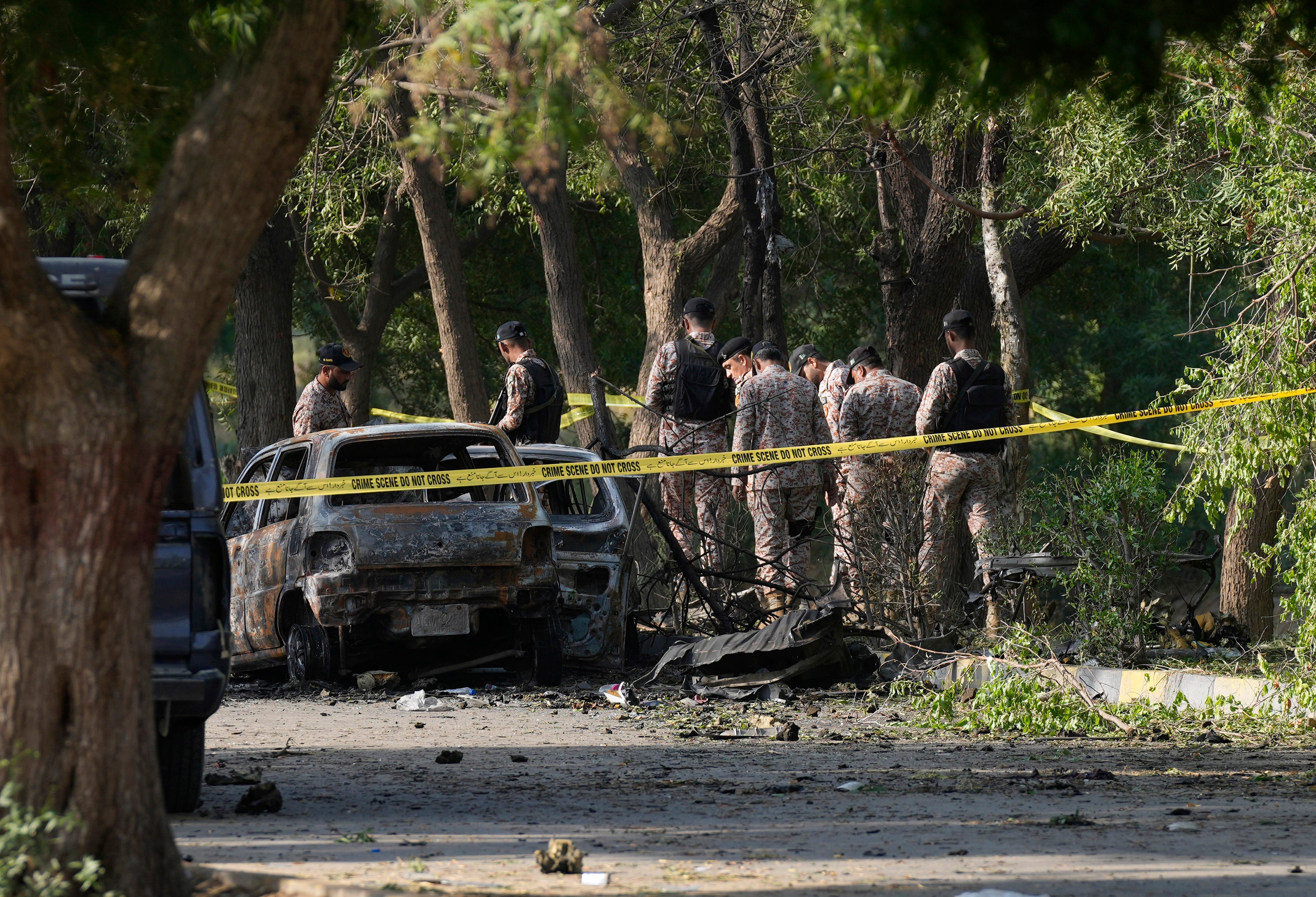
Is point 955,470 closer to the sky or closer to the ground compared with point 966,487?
closer to the sky

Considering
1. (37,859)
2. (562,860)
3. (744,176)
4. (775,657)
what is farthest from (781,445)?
(37,859)

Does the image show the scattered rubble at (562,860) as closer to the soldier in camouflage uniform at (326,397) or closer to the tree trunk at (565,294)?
the soldier in camouflage uniform at (326,397)

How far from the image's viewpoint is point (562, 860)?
4781mm

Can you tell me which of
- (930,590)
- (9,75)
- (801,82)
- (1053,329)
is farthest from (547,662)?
(1053,329)

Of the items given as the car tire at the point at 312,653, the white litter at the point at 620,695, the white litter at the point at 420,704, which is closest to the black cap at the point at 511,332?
the car tire at the point at 312,653

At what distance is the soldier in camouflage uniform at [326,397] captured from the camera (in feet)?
44.5

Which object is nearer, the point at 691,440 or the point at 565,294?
the point at 691,440

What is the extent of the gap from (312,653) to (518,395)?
3.32 meters

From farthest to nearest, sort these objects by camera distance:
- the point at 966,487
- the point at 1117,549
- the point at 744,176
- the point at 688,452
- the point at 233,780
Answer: the point at 744,176
the point at 688,452
the point at 966,487
the point at 1117,549
the point at 233,780

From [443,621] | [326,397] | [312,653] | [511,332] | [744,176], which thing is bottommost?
[312,653]

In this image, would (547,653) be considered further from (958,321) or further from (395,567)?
(958,321)

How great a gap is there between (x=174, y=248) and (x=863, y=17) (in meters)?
2.14

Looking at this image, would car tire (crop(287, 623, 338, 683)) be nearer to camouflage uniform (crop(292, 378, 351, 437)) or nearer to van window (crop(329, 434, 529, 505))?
van window (crop(329, 434, 529, 505))

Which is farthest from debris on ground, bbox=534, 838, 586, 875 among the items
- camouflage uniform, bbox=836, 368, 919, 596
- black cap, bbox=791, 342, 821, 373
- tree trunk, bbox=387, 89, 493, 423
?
tree trunk, bbox=387, 89, 493, 423
